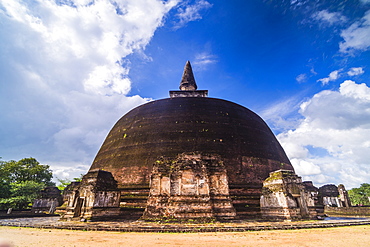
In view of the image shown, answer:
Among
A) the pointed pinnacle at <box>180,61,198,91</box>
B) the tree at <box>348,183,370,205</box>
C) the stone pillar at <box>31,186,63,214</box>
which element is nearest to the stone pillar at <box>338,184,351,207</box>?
the tree at <box>348,183,370,205</box>

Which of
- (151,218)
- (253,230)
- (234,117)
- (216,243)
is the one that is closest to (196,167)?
(151,218)

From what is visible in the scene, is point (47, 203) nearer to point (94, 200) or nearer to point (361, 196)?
point (94, 200)

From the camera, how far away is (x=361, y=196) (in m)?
33.7

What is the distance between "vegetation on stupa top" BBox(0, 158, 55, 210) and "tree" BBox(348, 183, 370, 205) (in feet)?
151

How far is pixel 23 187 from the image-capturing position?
70.9ft

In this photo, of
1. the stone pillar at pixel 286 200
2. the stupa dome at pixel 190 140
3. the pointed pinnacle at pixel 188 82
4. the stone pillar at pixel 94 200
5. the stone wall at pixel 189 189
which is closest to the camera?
the stone wall at pixel 189 189

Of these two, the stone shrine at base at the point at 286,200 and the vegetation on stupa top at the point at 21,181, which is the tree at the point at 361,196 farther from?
the vegetation on stupa top at the point at 21,181

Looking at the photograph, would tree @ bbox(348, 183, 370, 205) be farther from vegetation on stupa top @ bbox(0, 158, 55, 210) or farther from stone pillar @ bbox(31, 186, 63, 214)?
vegetation on stupa top @ bbox(0, 158, 55, 210)

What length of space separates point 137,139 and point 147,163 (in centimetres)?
272

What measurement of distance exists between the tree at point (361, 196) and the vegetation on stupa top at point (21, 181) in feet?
151

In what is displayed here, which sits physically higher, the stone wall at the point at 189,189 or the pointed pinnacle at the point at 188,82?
the pointed pinnacle at the point at 188,82

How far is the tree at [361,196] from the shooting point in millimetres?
32688

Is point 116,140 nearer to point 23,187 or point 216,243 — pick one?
point 23,187

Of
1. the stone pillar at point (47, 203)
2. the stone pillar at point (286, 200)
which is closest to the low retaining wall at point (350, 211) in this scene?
the stone pillar at point (286, 200)
